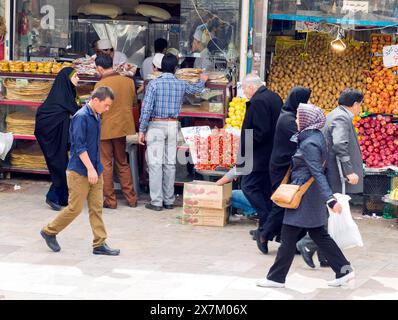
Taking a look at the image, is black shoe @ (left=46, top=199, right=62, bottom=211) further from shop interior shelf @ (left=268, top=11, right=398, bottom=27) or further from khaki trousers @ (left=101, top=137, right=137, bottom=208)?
shop interior shelf @ (left=268, top=11, right=398, bottom=27)

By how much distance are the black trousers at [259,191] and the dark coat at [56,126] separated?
8.39 ft

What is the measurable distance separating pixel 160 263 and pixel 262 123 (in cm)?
183

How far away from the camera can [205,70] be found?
12.8 m

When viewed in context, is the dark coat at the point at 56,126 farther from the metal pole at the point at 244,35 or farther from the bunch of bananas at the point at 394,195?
the bunch of bananas at the point at 394,195

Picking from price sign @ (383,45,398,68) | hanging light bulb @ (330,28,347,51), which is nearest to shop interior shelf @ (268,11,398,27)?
hanging light bulb @ (330,28,347,51)

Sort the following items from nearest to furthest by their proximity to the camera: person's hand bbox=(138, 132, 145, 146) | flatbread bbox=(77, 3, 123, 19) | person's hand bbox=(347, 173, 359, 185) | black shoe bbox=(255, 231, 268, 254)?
1. person's hand bbox=(347, 173, 359, 185)
2. black shoe bbox=(255, 231, 268, 254)
3. person's hand bbox=(138, 132, 145, 146)
4. flatbread bbox=(77, 3, 123, 19)

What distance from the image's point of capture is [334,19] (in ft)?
39.8

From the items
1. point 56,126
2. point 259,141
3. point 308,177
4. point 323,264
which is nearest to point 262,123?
point 259,141

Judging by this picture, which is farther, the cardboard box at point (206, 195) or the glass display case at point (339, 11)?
the glass display case at point (339, 11)

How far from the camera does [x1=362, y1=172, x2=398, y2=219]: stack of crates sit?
458 inches

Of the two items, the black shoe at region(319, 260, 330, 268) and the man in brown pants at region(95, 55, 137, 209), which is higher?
the man in brown pants at region(95, 55, 137, 209)

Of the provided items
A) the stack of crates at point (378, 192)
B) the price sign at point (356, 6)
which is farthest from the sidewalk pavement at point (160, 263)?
the price sign at point (356, 6)

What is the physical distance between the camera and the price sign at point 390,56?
12.3m

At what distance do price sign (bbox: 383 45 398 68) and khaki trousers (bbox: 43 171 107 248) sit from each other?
458 centimetres
